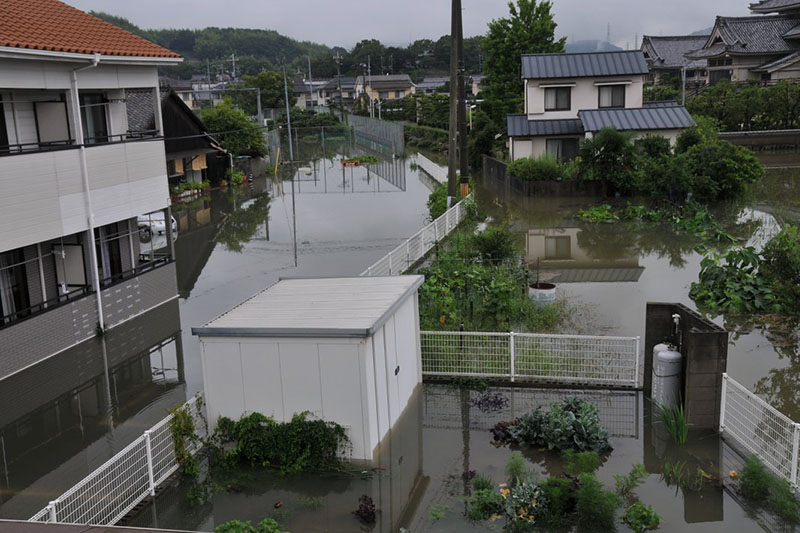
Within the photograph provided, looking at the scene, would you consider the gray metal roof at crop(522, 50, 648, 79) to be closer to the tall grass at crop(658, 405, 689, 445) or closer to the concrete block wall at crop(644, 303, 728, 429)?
the concrete block wall at crop(644, 303, 728, 429)

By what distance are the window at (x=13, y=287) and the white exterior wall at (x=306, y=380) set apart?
5185 mm

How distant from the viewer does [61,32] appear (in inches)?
497

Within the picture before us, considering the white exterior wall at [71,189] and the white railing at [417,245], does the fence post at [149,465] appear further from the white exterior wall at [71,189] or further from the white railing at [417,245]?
the white railing at [417,245]

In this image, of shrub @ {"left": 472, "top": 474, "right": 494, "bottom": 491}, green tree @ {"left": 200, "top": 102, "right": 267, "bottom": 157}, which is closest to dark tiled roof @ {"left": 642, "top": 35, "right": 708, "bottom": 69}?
green tree @ {"left": 200, "top": 102, "right": 267, "bottom": 157}

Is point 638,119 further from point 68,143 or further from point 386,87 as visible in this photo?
point 386,87

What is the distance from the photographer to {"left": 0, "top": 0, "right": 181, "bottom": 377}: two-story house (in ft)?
37.2


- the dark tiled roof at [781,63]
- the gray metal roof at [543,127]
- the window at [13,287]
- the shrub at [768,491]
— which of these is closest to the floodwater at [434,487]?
the shrub at [768,491]

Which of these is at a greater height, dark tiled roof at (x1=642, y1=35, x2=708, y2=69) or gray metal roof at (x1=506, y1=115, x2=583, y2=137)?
dark tiled roof at (x1=642, y1=35, x2=708, y2=69)

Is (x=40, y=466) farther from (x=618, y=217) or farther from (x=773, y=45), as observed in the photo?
(x=773, y=45)

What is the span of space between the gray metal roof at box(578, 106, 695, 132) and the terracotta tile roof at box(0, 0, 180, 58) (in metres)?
19.4

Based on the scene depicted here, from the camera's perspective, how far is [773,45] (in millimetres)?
51000

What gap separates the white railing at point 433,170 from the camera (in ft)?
108

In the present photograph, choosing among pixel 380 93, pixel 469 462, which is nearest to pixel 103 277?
pixel 469 462

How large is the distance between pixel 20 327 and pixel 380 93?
86.6m
